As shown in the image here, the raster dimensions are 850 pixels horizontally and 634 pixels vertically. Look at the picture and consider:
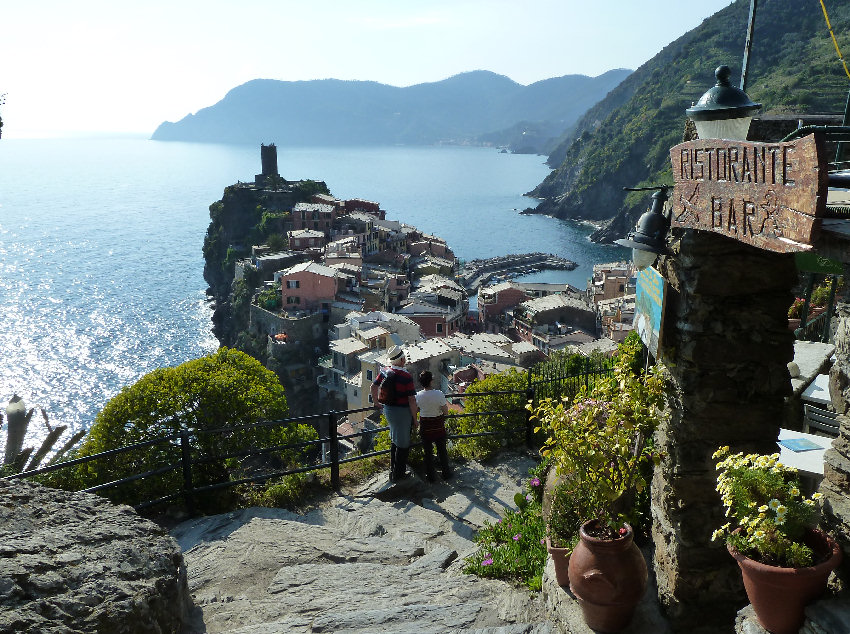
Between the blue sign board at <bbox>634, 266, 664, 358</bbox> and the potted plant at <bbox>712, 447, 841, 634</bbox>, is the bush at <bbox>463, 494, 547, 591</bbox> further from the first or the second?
the potted plant at <bbox>712, 447, 841, 634</bbox>

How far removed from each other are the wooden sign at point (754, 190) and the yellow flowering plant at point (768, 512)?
1089 mm

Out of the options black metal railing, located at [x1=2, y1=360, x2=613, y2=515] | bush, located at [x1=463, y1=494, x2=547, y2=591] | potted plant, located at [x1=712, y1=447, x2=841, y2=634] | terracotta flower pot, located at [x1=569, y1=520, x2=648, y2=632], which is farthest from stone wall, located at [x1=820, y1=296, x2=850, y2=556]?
black metal railing, located at [x1=2, y1=360, x2=613, y2=515]

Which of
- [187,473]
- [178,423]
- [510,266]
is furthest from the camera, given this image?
[510,266]

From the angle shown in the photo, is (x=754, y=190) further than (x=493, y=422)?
No

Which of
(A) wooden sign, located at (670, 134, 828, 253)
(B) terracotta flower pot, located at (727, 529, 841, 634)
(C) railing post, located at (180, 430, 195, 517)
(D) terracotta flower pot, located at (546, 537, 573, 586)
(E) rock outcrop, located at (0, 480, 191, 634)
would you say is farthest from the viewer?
(C) railing post, located at (180, 430, 195, 517)

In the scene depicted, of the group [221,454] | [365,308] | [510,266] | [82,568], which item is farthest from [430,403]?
[510,266]

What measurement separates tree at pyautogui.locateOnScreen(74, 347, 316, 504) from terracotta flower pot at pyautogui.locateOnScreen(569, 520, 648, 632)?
155 inches

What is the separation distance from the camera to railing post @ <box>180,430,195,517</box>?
6691 mm

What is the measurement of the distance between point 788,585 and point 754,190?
72.6 inches

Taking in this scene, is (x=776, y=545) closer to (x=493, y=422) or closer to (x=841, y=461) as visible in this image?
(x=841, y=461)

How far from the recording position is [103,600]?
13.4 feet

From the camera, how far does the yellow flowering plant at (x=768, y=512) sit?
312 centimetres

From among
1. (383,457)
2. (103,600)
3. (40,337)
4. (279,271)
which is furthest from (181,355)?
(103,600)

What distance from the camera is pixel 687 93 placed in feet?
388
